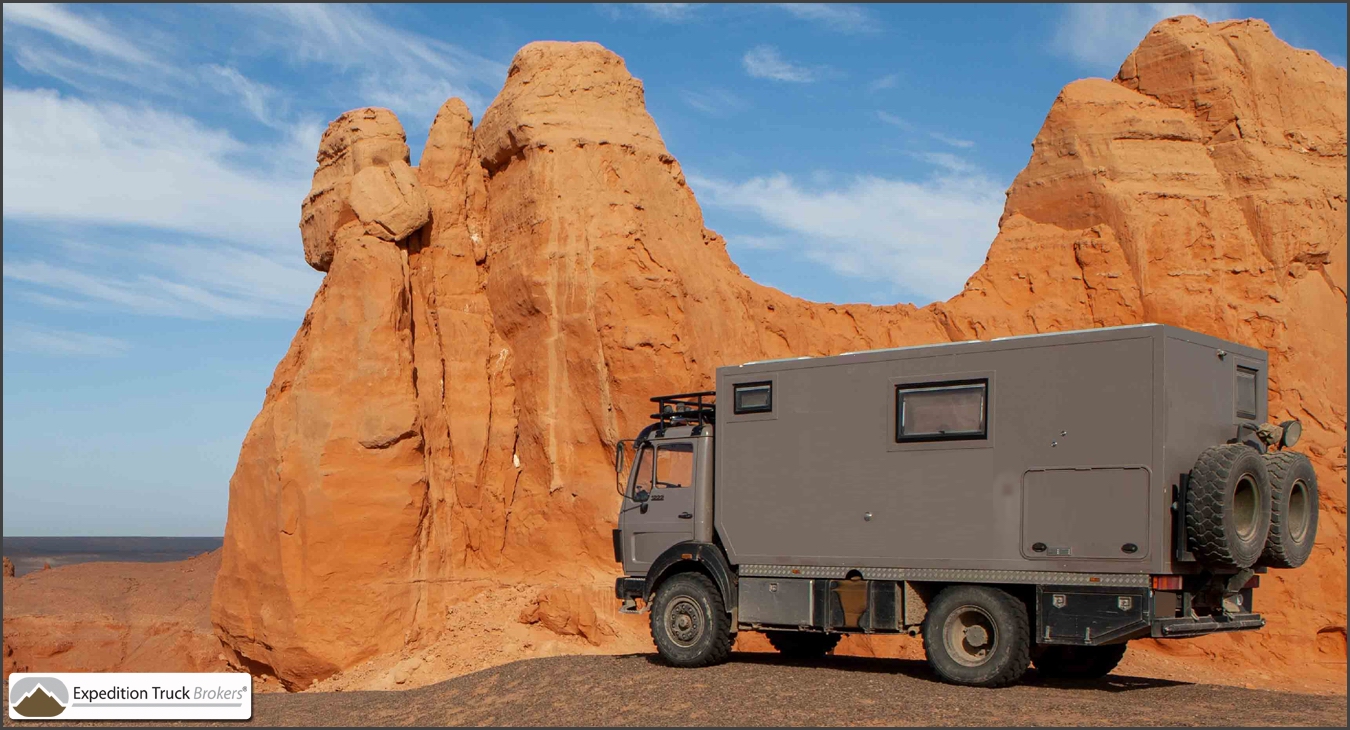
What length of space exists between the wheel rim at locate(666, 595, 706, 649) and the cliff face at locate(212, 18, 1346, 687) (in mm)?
7490

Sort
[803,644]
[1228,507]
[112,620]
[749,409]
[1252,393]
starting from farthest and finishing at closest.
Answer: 1. [112,620]
2. [803,644]
3. [749,409]
4. [1252,393]
5. [1228,507]

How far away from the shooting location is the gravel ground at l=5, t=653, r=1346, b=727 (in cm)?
1139

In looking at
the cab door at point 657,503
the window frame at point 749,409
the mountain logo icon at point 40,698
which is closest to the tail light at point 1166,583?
the window frame at point 749,409

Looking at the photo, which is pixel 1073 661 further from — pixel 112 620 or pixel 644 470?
pixel 112 620

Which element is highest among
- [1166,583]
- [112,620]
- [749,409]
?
[749,409]

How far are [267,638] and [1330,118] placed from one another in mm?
24250

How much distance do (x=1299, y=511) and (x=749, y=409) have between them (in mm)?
Answer: 6401

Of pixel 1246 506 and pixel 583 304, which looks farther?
pixel 583 304

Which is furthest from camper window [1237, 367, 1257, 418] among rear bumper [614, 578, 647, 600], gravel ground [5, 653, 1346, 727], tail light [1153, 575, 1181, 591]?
rear bumper [614, 578, 647, 600]

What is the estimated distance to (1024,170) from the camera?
92.4ft

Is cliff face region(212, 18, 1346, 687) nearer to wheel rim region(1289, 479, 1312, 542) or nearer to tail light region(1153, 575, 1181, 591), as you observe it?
wheel rim region(1289, 479, 1312, 542)

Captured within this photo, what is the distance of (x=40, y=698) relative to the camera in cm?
1258

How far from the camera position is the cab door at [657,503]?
53.1ft

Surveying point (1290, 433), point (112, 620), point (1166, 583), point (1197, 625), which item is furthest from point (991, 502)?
point (112, 620)
